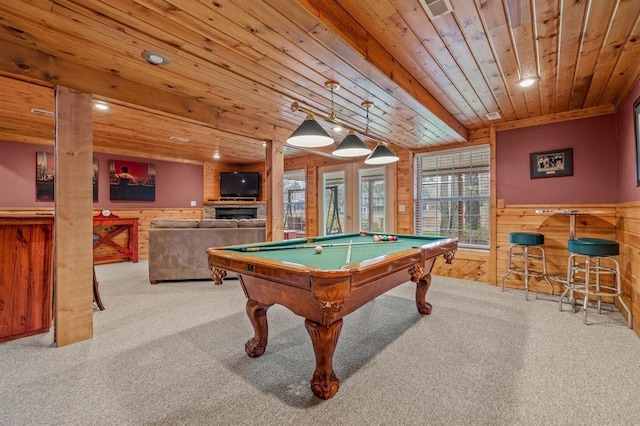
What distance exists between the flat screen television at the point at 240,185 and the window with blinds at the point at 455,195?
13.5 ft

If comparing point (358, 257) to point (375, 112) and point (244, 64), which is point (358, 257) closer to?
point (244, 64)

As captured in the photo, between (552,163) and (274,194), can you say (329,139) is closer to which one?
(274,194)

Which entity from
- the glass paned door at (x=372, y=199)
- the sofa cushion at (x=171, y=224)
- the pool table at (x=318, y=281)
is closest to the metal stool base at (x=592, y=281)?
the pool table at (x=318, y=281)

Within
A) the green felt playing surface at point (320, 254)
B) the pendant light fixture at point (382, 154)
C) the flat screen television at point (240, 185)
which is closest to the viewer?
the green felt playing surface at point (320, 254)

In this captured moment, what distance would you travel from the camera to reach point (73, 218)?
7.66ft

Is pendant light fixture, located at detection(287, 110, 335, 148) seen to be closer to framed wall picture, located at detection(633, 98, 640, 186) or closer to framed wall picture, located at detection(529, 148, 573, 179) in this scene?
framed wall picture, located at detection(633, 98, 640, 186)

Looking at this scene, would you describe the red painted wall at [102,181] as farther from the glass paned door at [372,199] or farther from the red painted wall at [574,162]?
the red painted wall at [574,162]

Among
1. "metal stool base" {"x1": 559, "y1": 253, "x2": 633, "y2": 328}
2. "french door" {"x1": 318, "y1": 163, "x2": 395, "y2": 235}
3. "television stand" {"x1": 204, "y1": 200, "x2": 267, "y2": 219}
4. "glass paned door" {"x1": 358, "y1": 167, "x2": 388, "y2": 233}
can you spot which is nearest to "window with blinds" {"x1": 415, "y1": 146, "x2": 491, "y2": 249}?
"french door" {"x1": 318, "y1": 163, "x2": 395, "y2": 235}

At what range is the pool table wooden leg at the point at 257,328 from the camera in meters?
2.16

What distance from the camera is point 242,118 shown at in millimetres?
3674

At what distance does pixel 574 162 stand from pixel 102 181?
25.8 feet

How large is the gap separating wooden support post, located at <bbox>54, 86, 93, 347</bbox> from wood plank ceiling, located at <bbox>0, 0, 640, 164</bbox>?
0.26 m

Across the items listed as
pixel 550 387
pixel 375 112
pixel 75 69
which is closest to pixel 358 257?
pixel 550 387

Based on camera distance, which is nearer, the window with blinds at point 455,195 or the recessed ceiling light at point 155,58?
the recessed ceiling light at point 155,58
